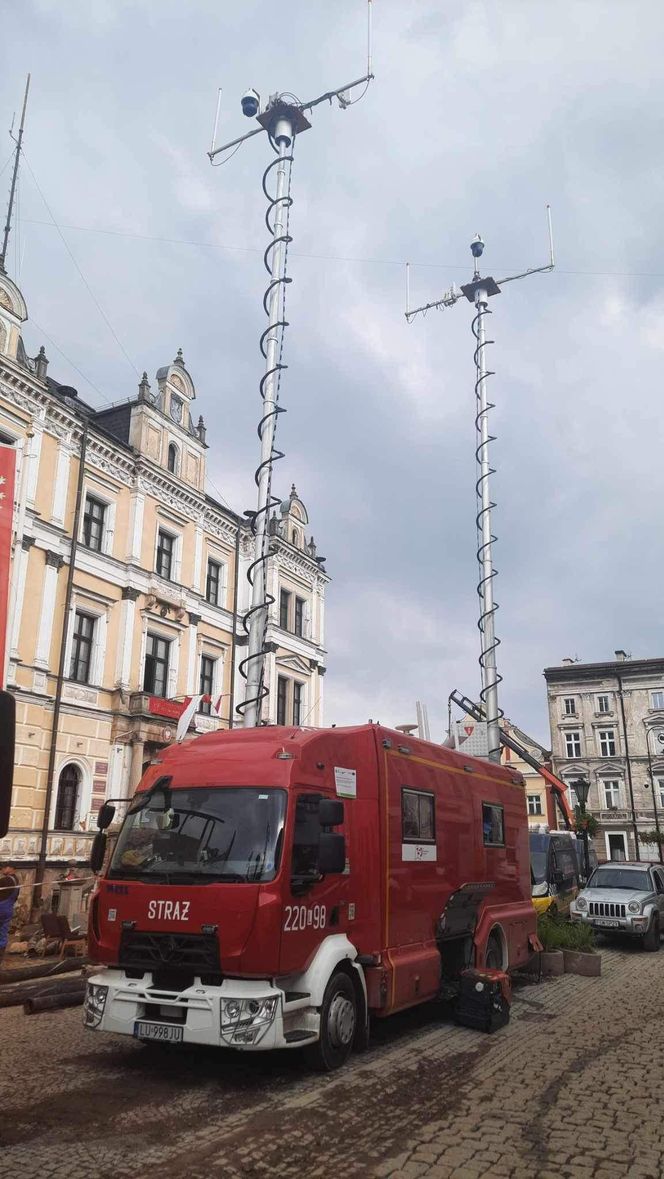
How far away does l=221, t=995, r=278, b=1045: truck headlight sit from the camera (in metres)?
6.50

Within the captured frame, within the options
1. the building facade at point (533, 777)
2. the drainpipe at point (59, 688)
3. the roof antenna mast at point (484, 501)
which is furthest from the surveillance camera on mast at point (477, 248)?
the building facade at point (533, 777)

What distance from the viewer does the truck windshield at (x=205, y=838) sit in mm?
7086

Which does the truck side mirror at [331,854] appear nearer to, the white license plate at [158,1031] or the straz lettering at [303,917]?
the straz lettering at [303,917]

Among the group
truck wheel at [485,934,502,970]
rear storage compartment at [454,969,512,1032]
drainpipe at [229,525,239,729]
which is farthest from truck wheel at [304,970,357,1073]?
drainpipe at [229,525,239,729]

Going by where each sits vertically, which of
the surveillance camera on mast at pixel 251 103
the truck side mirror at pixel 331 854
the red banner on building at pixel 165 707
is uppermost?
the surveillance camera on mast at pixel 251 103

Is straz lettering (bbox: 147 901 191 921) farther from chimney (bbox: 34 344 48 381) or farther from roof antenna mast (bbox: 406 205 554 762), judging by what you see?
chimney (bbox: 34 344 48 381)

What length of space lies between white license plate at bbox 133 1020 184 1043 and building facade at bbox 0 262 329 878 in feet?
36.1

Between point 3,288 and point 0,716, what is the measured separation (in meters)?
21.6

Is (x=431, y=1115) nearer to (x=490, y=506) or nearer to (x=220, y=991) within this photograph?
(x=220, y=991)

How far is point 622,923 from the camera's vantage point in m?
16.6

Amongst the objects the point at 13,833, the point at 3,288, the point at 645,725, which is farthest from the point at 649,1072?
the point at 645,725

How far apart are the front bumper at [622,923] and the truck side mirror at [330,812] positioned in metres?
11.4

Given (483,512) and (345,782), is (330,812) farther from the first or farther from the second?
(483,512)

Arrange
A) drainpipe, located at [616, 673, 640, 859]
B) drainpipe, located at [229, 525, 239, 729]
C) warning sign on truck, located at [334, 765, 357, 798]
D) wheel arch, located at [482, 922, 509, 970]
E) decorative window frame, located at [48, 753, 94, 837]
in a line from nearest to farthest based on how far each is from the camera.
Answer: warning sign on truck, located at [334, 765, 357, 798]
wheel arch, located at [482, 922, 509, 970]
decorative window frame, located at [48, 753, 94, 837]
drainpipe, located at [229, 525, 239, 729]
drainpipe, located at [616, 673, 640, 859]
